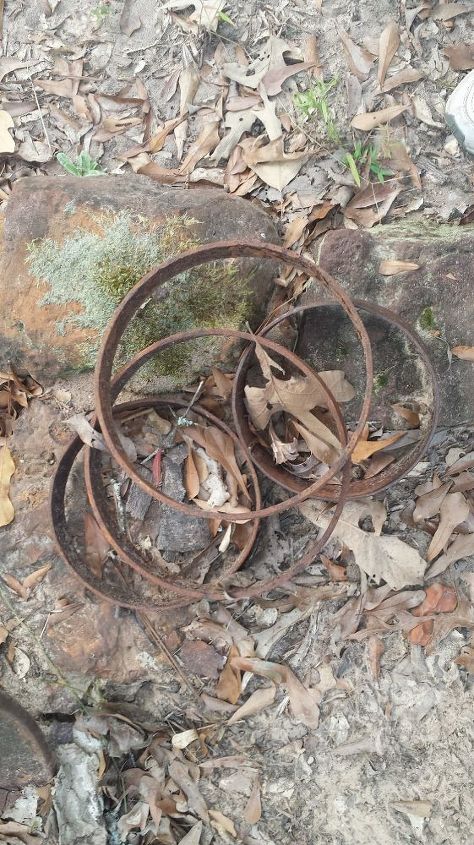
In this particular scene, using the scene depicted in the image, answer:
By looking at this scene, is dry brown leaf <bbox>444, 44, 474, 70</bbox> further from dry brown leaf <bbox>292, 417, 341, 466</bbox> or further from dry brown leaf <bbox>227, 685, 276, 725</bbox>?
dry brown leaf <bbox>227, 685, 276, 725</bbox>

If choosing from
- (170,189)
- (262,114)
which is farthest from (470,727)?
(262,114)

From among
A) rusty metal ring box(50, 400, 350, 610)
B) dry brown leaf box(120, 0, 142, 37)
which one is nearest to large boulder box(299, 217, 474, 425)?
rusty metal ring box(50, 400, 350, 610)

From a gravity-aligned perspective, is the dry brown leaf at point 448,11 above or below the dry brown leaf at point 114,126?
above

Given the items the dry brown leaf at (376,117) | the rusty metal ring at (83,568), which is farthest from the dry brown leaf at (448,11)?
the rusty metal ring at (83,568)

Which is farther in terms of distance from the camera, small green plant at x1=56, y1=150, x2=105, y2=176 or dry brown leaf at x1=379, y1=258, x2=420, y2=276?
small green plant at x1=56, y1=150, x2=105, y2=176

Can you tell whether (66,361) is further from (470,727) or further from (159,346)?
(470,727)

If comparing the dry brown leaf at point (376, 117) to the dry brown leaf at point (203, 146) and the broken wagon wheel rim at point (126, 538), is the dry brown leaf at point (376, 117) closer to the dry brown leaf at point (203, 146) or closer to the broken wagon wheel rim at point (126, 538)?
the dry brown leaf at point (203, 146)
